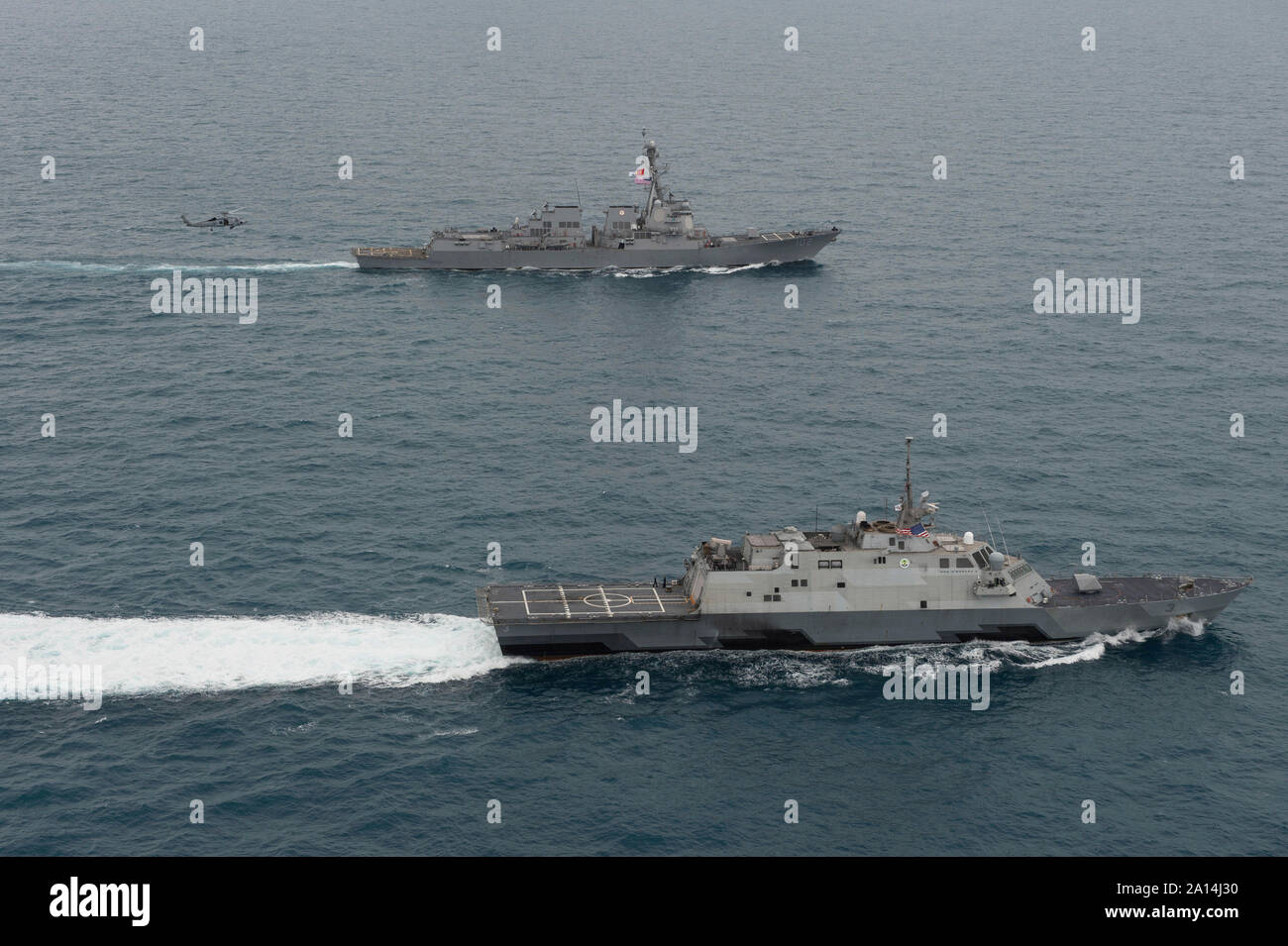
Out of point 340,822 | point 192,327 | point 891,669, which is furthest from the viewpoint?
point 192,327

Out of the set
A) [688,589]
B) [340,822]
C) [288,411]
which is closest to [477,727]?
[340,822]

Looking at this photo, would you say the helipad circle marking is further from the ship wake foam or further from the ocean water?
the ship wake foam

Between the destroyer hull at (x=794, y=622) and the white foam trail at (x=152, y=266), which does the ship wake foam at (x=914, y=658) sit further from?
the white foam trail at (x=152, y=266)

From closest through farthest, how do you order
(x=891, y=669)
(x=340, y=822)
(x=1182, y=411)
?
1. (x=340, y=822)
2. (x=891, y=669)
3. (x=1182, y=411)

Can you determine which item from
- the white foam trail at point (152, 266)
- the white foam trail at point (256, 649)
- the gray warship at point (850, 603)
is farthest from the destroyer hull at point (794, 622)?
the white foam trail at point (152, 266)

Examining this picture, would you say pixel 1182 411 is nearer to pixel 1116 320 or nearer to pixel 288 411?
pixel 1116 320
